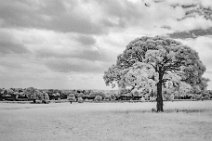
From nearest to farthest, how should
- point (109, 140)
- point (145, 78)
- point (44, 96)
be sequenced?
point (109, 140)
point (145, 78)
point (44, 96)

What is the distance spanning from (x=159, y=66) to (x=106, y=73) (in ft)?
26.6

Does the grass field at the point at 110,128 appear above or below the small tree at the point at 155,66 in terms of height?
below

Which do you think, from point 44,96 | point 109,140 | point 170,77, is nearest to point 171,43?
point 170,77

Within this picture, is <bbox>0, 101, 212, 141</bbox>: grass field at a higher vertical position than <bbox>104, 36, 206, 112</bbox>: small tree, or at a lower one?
lower

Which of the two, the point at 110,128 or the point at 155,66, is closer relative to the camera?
the point at 110,128

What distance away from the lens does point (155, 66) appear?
143ft

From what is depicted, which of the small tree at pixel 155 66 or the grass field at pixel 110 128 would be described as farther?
the small tree at pixel 155 66

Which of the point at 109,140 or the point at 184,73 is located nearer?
the point at 109,140

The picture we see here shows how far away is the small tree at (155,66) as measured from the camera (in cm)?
4144

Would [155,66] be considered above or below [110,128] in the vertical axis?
above

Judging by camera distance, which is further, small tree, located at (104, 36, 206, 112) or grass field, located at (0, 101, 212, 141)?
small tree, located at (104, 36, 206, 112)

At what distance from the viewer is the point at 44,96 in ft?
423

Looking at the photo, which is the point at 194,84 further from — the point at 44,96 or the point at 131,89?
the point at 44,96

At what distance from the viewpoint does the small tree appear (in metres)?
41.4
